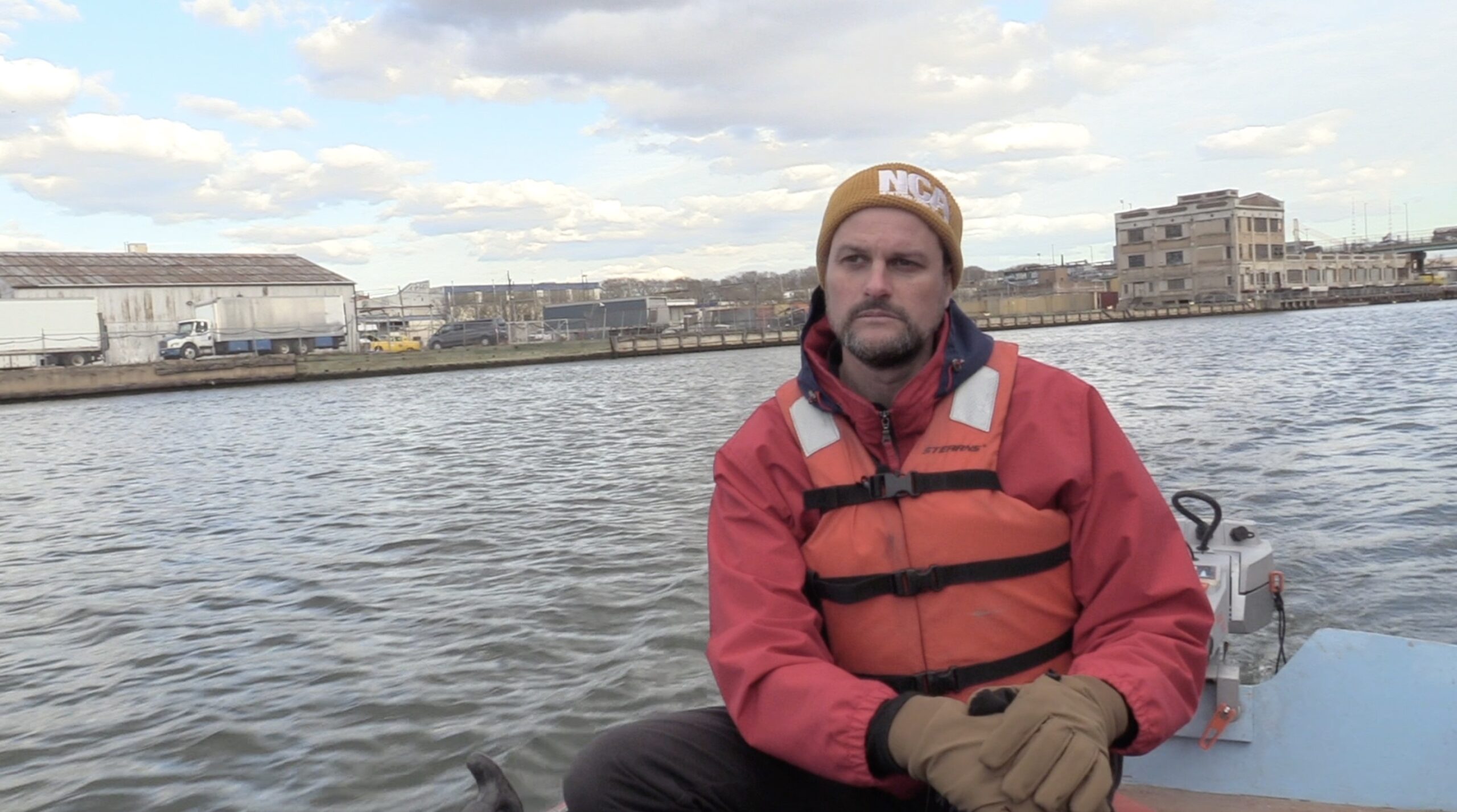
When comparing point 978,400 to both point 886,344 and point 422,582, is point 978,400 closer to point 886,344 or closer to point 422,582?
point 886,344

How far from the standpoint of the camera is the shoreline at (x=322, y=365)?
45.0 meters

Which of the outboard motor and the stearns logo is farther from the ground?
the stearns logo

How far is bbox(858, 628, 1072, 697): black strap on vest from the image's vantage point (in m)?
2.36

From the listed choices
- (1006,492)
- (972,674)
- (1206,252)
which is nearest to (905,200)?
(1006,492)

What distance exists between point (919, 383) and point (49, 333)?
58890 millimetres

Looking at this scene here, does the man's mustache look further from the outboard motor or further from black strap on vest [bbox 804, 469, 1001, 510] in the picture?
the outboard motor

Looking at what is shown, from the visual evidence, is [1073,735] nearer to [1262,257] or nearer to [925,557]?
[925,557]

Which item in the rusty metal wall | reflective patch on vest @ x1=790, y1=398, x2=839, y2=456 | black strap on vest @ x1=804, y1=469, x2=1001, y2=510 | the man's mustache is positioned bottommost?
black strap on vest @ x1=804, y1=469, x2=1001, y2=510

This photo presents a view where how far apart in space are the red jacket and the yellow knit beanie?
0.93 ft

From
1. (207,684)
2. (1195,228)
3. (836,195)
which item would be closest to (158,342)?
(207,684)

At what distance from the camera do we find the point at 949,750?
6.64ft

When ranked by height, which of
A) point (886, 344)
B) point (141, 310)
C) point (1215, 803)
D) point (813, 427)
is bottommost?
point (1215, 803)

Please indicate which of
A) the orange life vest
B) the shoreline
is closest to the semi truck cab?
the shoreline

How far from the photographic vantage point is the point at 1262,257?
116 m
